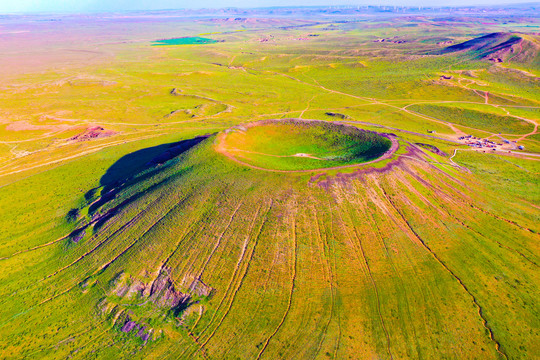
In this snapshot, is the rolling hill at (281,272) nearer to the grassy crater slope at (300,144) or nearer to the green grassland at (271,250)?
the green grassland at (271,250)

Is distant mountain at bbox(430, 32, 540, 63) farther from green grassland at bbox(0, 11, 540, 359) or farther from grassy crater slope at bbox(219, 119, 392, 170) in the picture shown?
grassy crater slope at bbox(219, 119, 392, 170)

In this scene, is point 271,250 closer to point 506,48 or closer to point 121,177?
point 121,177

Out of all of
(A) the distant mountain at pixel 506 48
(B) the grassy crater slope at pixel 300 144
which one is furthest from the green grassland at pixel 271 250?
(A) the distant mountain at pixel 506 48

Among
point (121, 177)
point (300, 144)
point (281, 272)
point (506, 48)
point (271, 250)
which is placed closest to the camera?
point (281, 272)

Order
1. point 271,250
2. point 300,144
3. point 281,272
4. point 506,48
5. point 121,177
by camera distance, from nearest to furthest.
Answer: point 281,272 → point 271,250 → point 121,177 → point 300,144 → point 506,48

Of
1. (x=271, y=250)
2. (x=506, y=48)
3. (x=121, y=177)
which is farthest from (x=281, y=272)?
(x=506, y=48)

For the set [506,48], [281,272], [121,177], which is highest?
[506,48]
